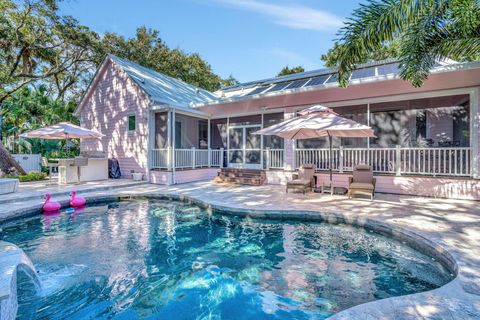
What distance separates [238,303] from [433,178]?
837 cm

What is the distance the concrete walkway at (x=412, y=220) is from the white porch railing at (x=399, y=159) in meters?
1.26

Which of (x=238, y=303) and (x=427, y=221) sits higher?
(x=427, y=221)

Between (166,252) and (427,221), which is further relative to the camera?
(427,221)

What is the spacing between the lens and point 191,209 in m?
7.86

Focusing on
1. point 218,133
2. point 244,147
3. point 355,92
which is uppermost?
point 355,92

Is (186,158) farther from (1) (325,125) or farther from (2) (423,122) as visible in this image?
(2) (423,122)

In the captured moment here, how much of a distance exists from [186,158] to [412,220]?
32.3 ft

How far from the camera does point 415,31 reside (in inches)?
233

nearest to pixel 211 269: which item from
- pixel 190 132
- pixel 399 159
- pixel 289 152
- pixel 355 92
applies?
pixel 399 159

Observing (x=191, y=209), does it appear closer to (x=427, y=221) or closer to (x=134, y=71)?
(x=427, y=221)

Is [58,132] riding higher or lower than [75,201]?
higher

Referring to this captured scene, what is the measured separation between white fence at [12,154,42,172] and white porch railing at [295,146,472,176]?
1580cm

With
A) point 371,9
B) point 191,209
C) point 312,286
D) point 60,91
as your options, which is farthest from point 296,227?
point 60,91

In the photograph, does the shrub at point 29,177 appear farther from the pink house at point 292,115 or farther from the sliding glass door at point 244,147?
the sliding glass door at point 244,147
